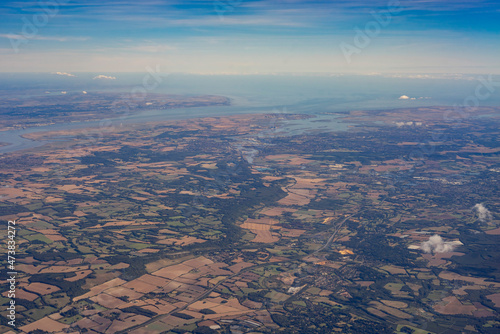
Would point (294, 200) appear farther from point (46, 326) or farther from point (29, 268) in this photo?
point (46, 326)

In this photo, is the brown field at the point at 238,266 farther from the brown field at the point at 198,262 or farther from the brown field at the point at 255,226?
the brown field at the point at 255,226

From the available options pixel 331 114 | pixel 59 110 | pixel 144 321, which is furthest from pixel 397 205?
pixel 59 110

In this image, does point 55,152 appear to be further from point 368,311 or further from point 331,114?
point 331,114

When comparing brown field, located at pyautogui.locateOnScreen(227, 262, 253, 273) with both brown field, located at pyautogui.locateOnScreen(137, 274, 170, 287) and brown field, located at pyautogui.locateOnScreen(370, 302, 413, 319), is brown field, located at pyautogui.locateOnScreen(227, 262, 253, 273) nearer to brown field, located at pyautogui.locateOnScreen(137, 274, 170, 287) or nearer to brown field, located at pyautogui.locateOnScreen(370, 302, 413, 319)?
brown field, located at pyautogui.locateOnScreen(137, 274, 170, 287)

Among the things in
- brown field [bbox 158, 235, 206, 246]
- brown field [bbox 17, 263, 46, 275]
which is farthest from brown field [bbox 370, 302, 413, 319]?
brown field [bbox 17, 263, 46, 275]

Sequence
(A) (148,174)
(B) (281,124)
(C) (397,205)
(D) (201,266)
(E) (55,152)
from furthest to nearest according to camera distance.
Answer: (B) (281,124)
(E) (55,152)
(A) (148,174)
(C) (397,205)
(D) (201,266)
